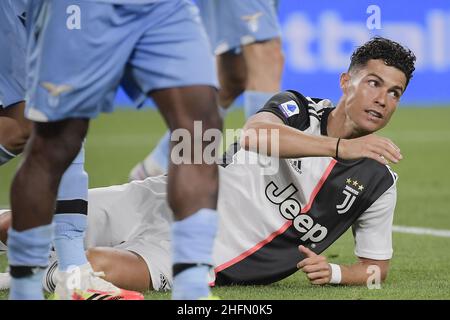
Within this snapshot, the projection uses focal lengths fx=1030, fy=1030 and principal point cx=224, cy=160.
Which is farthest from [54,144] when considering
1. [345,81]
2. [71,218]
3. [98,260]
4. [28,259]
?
[345,81]

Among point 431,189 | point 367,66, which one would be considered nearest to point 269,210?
point 367,66

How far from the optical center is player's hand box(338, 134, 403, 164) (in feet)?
11.3

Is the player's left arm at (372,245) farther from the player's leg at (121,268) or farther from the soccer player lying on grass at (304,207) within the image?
the player's leg at (121,268)

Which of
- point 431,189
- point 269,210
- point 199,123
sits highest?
point 199,123

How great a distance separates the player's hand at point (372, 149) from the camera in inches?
135

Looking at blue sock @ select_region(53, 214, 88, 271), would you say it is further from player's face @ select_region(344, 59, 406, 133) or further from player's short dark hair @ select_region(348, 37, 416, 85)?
player's short dark hair @ select_region(348, 37, 416, 85)

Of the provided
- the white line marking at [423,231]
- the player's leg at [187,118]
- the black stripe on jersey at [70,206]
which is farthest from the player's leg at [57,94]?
the white line marking at [423,231]

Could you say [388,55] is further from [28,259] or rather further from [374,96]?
[28,259]

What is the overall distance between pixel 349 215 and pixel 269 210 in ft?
1.11

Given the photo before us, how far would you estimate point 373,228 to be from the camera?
4.36 meters

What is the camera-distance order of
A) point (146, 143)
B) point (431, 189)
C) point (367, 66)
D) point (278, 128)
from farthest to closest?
point (146, 143), point (431, 189), point (367, 66), point (278, 128)
